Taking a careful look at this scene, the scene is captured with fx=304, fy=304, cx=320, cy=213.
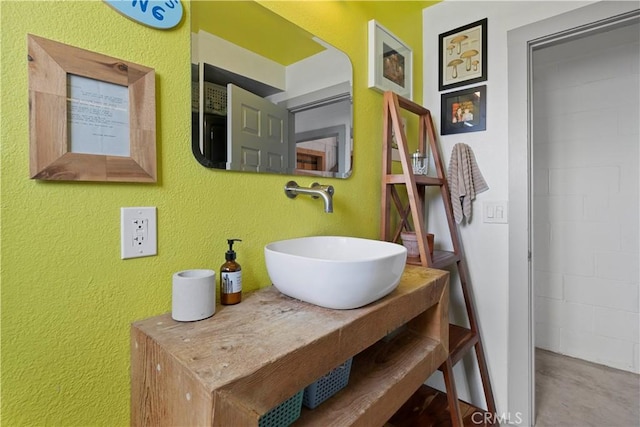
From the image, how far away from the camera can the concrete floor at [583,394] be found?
164cm

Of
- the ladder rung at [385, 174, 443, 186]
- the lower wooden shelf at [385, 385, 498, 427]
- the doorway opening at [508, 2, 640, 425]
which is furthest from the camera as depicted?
the doorway opening at [508, 2, 640, 425]

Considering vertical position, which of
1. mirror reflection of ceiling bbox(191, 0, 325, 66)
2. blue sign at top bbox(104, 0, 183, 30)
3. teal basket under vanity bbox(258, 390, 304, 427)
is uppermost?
mirror reflection of ceiling bbox(191, 0, 325, 66)

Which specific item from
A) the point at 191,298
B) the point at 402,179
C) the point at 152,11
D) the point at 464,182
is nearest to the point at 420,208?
the point at 402,179

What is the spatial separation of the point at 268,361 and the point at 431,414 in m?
1.17

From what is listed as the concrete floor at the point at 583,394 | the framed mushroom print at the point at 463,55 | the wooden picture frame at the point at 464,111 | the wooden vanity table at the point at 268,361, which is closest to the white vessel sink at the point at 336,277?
the wooden vanity table at the point at 268,361

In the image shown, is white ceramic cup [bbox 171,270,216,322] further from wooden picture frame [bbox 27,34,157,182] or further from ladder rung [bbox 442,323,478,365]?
ladder rung [bbox 442,323,478,365]

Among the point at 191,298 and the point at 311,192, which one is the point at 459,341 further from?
the point at 191,298

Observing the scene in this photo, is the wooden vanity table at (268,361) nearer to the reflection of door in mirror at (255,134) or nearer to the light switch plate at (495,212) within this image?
the reflection of door in mirror at (255,134)

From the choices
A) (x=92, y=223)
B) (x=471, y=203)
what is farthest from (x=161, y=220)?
(x=471, y=203)

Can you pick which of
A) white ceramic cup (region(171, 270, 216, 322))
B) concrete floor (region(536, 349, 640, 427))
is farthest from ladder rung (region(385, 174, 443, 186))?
concrete floor (region(536, 349, 640, 427))

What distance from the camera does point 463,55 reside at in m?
1.69

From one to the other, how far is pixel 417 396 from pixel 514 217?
1.00 m

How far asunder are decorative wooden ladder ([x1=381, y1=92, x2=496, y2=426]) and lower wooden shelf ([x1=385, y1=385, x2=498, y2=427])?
9 centimetres

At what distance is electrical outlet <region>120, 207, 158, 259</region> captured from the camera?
2.28 ft
